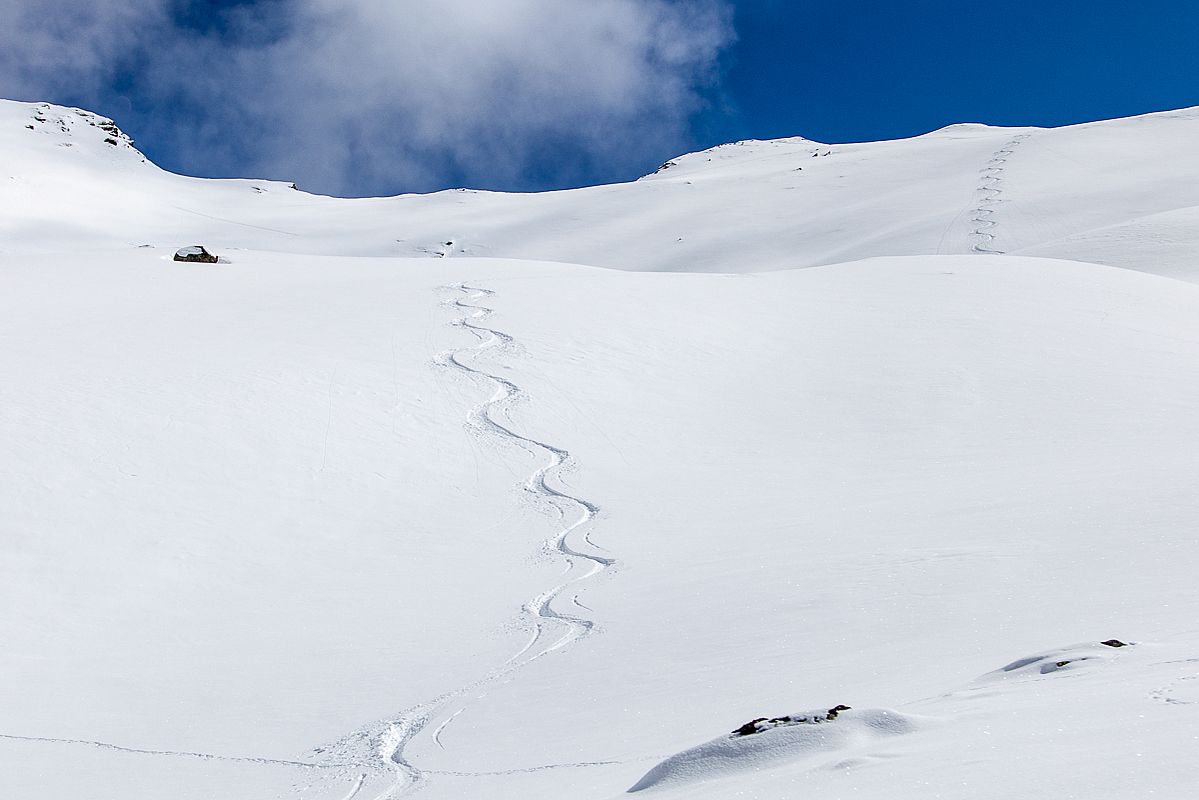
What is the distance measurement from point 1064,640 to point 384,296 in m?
12.5

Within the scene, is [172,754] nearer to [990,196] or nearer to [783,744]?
[783,744]

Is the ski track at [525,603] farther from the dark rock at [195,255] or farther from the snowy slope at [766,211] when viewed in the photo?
the snowy slope at [766,211]

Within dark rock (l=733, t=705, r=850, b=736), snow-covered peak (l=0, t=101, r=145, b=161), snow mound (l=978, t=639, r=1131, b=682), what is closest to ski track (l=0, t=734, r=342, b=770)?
dark rock (l=733, t=705, r=850, b=736)

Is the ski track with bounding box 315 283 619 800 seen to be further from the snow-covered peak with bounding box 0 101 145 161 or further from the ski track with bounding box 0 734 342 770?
the snow-covered peak with bounding box 0 101 145 161

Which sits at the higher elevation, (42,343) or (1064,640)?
(42,343)

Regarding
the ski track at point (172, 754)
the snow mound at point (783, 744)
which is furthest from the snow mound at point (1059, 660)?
the ski track at point (172, 754)

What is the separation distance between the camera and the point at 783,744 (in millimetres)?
2941

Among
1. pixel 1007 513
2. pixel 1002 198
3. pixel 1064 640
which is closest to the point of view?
pixel 1064 640

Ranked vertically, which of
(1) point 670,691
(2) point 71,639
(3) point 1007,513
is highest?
(3) point 1007,513

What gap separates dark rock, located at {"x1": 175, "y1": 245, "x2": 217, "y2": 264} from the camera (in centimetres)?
1894

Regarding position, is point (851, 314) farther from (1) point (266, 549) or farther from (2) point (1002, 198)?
(2) point (1002, 198)

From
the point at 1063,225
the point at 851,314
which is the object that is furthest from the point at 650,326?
the point at 1063,225

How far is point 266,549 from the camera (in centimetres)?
734

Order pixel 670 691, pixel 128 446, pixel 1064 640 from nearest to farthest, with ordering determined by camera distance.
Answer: pixel 1064 640 < pixel 670 691 < pixel 128 446
